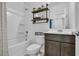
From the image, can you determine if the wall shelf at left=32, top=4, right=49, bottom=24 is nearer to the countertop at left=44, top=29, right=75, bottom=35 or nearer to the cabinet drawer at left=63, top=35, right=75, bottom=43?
the countertop at left=44, top=29, right=75, bottom=35

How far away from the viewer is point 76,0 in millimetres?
1715

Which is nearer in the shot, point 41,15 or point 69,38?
point 69,38

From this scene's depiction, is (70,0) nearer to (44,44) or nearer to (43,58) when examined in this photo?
(44,44)

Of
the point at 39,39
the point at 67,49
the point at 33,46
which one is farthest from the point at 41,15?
the point at 67,49

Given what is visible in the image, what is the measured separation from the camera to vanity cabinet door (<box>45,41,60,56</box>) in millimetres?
1742

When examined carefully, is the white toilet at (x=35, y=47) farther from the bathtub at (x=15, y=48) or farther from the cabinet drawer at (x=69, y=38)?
the cabinet drawer at (x=69, y=38)

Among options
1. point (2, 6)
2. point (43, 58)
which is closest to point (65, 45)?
point (43, 58)

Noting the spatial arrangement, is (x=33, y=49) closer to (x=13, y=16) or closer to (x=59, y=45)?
(x=59, y=45)

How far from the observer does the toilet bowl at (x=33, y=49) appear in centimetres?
175

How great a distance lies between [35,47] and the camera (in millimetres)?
1759

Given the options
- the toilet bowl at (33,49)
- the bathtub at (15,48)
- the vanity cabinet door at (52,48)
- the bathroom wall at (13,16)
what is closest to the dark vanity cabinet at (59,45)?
the vanity cabinet door at (52,48)

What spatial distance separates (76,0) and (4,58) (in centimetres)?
136

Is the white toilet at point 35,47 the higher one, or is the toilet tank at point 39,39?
the toilet tank at point 39,39

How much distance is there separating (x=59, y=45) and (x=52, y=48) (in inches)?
4.6
